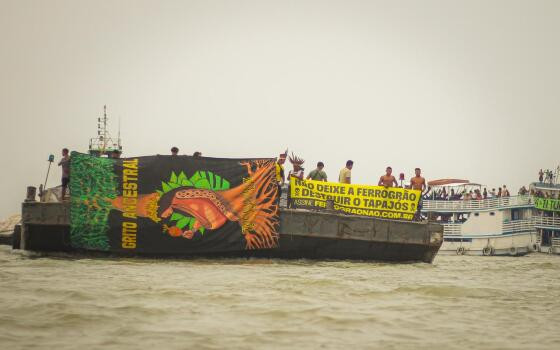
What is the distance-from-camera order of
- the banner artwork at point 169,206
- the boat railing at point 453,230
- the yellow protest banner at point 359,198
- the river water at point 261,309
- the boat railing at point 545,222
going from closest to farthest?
the river water at point 261,309 < the banner artwork at point 169,206 < the yellow protest banner at point 359,198 < the boat railing at point 545,222 < the boat railing at point 453,230

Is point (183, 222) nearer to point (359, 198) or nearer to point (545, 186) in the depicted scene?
point (359, 198)

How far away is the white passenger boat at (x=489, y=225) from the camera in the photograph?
4053 cm

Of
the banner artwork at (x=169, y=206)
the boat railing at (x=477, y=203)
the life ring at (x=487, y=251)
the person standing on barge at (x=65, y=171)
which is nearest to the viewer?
the banner artwork at (x=169, y=206)

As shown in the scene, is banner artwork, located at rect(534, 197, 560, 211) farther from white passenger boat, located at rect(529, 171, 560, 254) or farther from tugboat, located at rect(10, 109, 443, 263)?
tugboat, located at rect(10, 109, 443, 263)

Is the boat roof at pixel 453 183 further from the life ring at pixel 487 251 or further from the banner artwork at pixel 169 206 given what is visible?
the banner artwork at pixel 169 206

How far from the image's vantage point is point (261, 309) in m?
8.55

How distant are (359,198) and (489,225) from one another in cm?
2597

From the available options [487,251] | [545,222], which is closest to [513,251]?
[487,251]

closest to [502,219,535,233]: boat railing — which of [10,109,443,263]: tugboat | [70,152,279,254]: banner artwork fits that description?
[10,109,443,263]: tugboat

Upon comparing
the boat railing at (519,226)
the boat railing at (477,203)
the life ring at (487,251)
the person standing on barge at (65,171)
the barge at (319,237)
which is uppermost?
the boat railing at (477,203)

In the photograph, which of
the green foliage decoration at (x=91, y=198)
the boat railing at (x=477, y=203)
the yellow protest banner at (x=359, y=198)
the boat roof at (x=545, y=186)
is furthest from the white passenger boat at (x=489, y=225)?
the green foliage decoration at (x=91, y=198)

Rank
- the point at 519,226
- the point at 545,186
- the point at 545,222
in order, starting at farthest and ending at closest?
the point at 545,186 → the point at 545,222 → the point at 519,226

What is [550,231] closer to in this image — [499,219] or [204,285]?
[499,219]

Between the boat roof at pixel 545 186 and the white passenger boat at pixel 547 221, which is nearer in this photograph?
the white passenger boat at pixel 547 221
